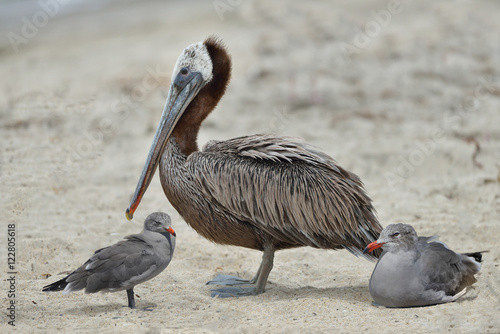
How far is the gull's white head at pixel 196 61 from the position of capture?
5.63 meters

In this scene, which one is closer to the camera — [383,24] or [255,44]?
[255,44]

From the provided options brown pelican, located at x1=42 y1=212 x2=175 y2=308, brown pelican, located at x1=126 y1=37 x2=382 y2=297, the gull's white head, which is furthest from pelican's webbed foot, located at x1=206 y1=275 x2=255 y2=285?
the gull's white head

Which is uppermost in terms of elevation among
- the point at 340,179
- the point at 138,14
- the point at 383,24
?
the point at 138,14

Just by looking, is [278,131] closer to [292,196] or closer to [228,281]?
[228,281]

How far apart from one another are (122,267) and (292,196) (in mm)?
1421

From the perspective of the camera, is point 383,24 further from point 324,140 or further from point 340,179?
point 340,179

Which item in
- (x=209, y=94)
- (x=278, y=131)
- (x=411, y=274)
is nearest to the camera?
(x=411, y=274)

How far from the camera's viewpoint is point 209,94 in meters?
5.74

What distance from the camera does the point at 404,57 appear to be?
39.3 feet

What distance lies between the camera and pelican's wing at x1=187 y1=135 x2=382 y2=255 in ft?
16.0

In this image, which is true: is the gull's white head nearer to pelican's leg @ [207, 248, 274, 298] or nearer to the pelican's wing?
the pelican's wing

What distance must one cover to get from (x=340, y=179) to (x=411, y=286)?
1.08m

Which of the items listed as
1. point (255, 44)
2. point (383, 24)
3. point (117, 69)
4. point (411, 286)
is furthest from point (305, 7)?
point (411, 286)

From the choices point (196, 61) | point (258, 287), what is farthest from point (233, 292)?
point (196, 61)
